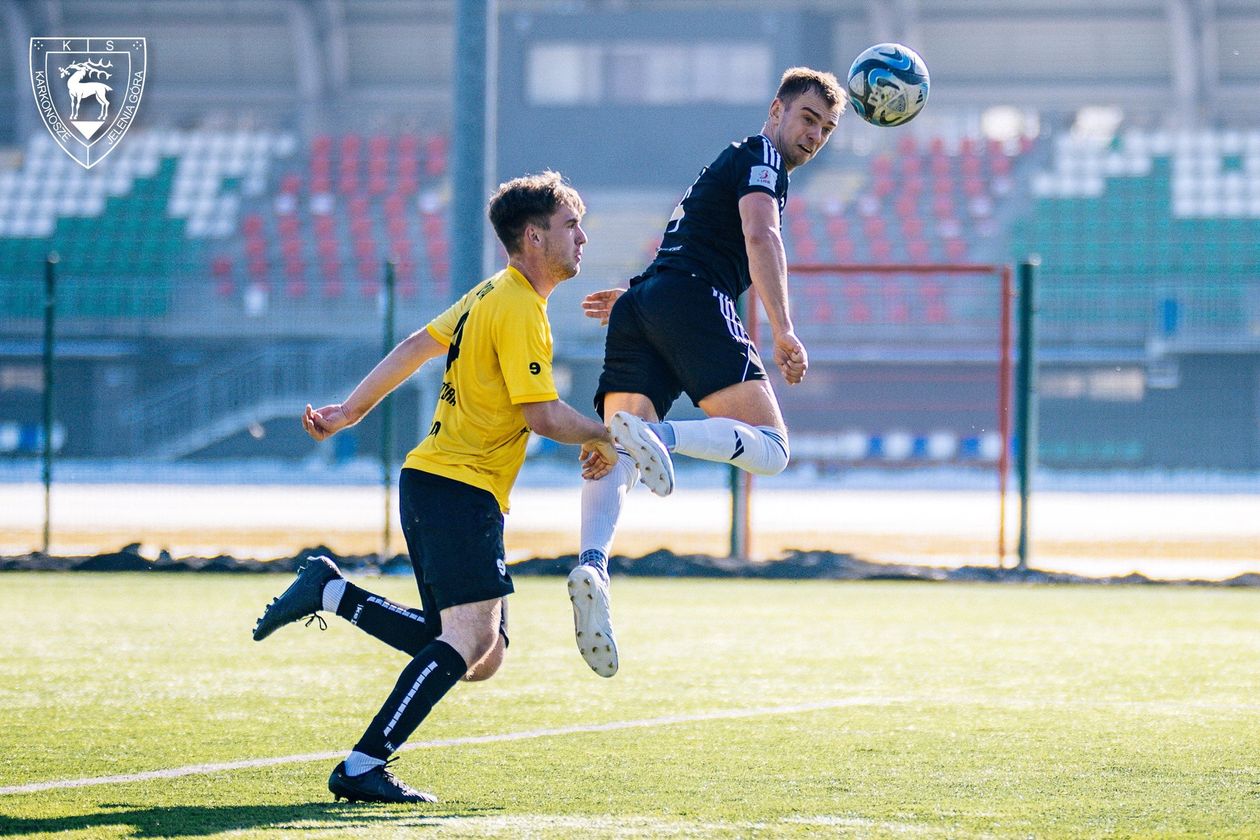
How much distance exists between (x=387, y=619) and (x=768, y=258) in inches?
67.3

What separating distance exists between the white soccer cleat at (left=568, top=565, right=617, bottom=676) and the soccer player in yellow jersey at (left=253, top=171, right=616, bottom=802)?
232 mm

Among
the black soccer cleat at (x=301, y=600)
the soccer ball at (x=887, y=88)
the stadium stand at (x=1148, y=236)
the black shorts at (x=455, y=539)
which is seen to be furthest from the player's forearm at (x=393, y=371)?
the stadium stand at (x=1148, y=236)

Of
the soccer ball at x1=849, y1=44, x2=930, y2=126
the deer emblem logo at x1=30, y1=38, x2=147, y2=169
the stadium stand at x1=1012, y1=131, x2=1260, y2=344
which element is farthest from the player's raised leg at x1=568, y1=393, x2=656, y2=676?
the stadium stand at x1=1012, y1=131, x2=1260, y2=344

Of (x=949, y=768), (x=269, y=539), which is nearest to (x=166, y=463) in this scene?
(x=269, y=539)

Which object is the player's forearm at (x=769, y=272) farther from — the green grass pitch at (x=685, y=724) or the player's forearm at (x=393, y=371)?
the green grass pitch at (x=685, y=724)

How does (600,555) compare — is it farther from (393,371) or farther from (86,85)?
(86,85)

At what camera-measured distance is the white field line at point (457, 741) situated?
15.4ft

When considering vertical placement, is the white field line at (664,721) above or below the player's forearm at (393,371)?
below

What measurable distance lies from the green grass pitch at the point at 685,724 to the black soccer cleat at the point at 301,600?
44 centimetres

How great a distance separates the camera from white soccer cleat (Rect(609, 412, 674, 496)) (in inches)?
205

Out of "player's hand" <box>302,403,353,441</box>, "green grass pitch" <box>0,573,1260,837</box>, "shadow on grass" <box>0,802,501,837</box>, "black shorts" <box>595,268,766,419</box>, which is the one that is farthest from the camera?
"black shorts" <box>595,268,766,419</box>

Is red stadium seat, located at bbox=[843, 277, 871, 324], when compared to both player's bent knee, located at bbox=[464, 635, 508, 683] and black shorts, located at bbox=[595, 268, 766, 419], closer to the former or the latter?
black shorts, located at bbox=[595, 268, 766, 419]

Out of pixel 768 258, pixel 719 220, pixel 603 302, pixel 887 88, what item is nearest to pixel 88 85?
pixel 887 88

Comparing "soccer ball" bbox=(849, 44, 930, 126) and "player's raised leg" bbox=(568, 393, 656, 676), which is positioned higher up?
"soccer ball" bbox=(849, 44, 930, 126)
